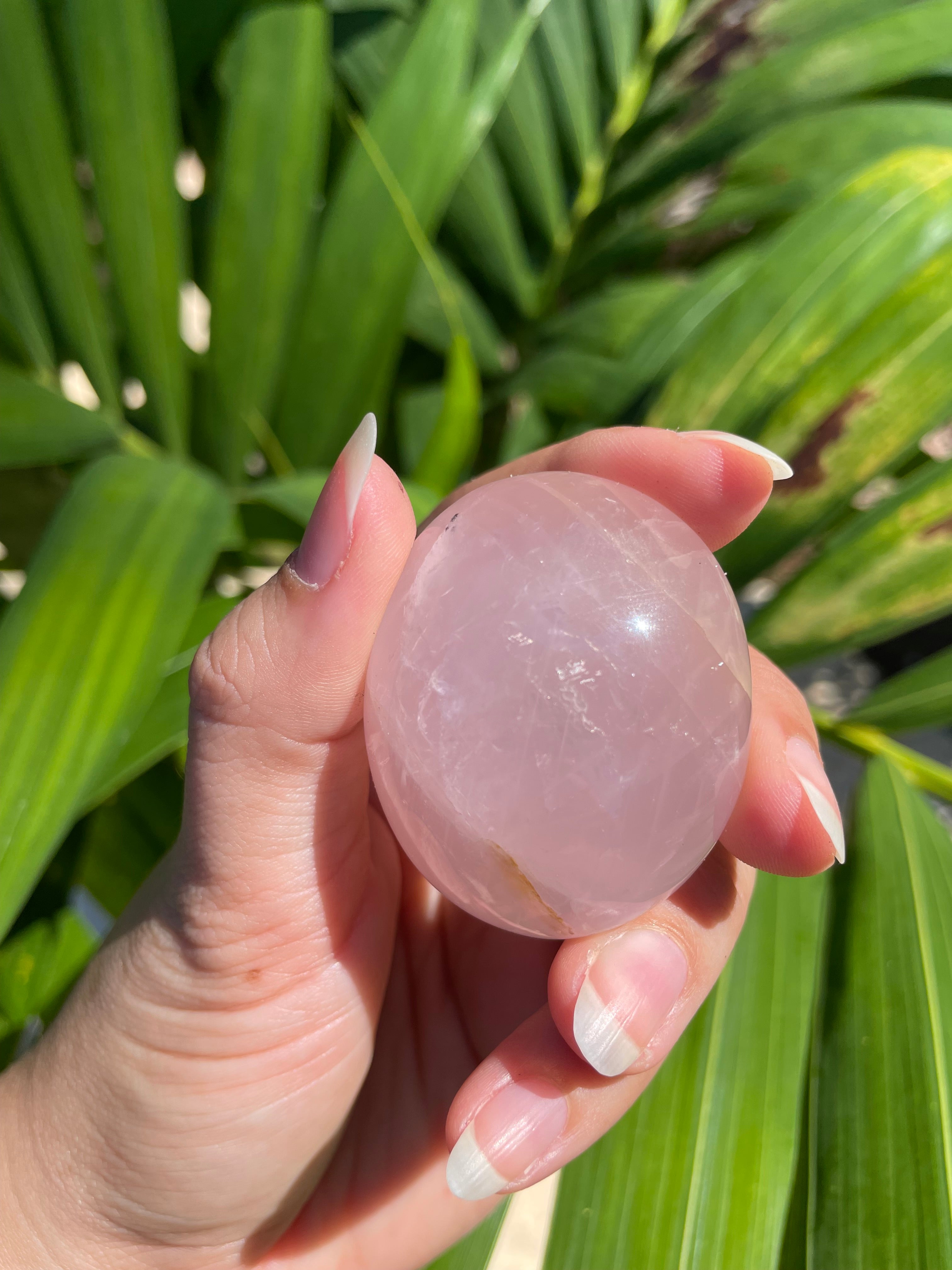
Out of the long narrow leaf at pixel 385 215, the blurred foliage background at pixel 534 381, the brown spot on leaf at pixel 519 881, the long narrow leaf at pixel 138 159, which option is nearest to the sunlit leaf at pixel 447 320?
the blurred foliage background at pixel 534 381

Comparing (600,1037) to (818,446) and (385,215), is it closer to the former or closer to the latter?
(818,446)

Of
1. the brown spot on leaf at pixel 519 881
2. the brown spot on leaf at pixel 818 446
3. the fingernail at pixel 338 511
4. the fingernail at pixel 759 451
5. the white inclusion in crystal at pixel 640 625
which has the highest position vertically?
the fingernail at pixel 338 511

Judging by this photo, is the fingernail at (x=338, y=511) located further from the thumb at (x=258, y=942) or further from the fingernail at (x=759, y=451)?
the fingernail at (x=759, y=451)

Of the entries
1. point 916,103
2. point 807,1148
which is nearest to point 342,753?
point 807,1148

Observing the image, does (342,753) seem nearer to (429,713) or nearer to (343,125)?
(429,713)

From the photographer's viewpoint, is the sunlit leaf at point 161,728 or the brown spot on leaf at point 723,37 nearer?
the sunlit leaf at point 161,728

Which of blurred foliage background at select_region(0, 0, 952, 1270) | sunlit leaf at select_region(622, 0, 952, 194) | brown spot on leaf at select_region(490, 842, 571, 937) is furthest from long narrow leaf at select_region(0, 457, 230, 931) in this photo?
sunlit leaf at select_region(622, 0, 952, 194)

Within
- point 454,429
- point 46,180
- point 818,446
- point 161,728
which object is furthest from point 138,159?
point 818,446

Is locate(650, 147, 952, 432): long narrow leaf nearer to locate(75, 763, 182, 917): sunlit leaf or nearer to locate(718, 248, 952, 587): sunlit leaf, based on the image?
locate(718, 248, 952, 587): sunlit leaf
